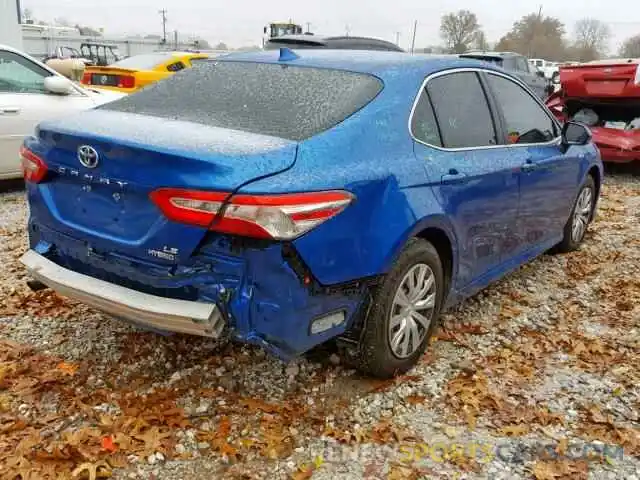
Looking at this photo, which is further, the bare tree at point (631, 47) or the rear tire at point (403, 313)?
the bare tree at point (631, 47)

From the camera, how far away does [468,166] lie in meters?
3.51

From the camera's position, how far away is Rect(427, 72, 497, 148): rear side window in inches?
138

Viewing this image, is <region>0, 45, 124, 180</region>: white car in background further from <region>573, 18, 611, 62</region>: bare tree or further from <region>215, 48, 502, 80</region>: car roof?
<region>573, 18, 611, 62</region>: bare tree

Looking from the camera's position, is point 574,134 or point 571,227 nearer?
point 574,134

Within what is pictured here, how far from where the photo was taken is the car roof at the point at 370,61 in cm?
338

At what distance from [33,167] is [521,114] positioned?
10.0ft

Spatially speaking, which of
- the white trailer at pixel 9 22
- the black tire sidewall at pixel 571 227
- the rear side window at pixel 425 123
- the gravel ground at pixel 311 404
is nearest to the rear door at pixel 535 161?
the black tire sidewall at pixel 571 227

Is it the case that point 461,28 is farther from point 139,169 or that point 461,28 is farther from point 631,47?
point 139,169

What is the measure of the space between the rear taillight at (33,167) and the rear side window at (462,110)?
198 cm

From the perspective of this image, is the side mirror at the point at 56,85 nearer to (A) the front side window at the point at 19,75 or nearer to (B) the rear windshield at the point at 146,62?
(A) the front side window at the point at 19,75

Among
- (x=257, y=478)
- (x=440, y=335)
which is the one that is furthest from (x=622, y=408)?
(x=257, y=478)

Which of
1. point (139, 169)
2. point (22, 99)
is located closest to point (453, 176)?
point (139, 169)

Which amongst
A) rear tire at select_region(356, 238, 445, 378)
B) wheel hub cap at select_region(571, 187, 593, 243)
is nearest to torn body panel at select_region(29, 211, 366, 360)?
rear tire at select_region(356, 238, 445, 378)

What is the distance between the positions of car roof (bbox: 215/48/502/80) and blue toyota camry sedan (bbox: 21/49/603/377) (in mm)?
20
